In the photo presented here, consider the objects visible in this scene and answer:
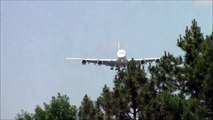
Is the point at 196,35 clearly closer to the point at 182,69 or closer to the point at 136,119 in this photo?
the point at 182,69

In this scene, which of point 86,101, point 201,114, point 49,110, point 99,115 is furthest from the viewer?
point 49,110

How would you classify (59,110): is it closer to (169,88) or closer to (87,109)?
(87,109)

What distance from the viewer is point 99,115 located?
40844 millimetres

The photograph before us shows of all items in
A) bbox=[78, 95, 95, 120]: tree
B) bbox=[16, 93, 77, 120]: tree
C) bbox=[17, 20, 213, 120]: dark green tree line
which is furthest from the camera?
bbox=[16, 93, 77, 120]: tree

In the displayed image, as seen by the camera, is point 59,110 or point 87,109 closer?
point 87,109

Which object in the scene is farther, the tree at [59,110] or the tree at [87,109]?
the tree at [59,110]

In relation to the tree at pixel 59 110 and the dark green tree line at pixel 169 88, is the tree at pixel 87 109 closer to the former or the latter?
the dark green tree line at pixel 169 88

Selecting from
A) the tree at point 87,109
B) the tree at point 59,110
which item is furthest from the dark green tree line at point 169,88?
the tree at point 59,110

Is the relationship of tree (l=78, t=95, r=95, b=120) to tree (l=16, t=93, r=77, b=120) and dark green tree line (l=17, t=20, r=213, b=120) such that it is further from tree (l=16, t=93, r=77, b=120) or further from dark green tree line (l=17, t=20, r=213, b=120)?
tree (l=16, t=93, r=77, b=120)

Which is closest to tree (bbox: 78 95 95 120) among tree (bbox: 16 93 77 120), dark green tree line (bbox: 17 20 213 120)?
dark green tree line (bbox: 17 20 213 120)

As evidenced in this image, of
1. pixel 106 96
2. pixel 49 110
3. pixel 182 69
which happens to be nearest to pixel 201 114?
pixel 182 69

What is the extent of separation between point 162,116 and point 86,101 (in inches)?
492

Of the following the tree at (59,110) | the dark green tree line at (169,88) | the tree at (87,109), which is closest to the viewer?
the dark green tree line at (169,88)

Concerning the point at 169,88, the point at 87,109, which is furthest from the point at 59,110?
the point at 169,88
